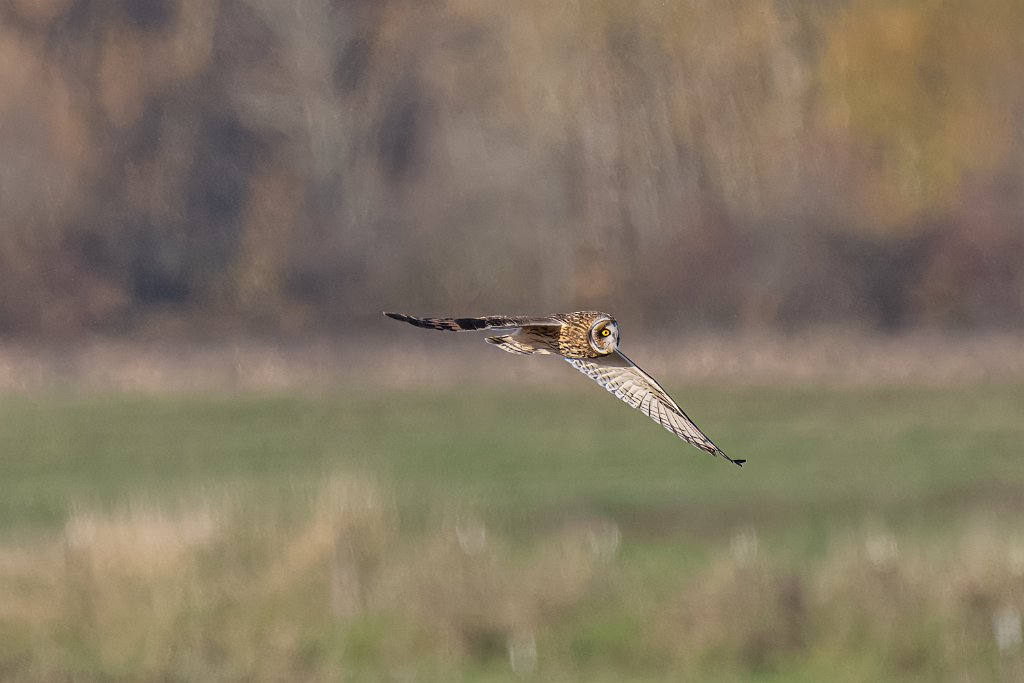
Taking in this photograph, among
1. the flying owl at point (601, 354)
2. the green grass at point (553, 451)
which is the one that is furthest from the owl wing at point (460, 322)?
the green grass at point (553, 451)

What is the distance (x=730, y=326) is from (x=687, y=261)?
4.37 feet

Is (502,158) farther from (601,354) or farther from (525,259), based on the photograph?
(601,354)

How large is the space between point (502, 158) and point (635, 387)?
35.2 metres

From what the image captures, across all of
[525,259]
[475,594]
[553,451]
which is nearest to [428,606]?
[475,594]

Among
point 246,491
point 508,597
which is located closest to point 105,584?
point 508,597

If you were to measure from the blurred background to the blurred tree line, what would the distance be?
0.08 metres

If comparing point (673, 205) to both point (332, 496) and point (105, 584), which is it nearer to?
point (332, 496)

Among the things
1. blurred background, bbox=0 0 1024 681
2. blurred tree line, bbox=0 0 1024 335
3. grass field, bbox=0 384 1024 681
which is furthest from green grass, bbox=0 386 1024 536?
grass field, bbox=0 384 1024 681

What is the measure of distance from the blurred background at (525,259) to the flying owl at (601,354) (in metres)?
20.7

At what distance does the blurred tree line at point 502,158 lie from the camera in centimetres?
3506

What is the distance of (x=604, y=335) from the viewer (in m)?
4.43

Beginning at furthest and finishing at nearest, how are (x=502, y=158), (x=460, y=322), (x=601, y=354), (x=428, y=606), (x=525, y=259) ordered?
(x=502, y=158) < (x=525, y=259) < (x=428, y=606) < (x=601, y=354) < (x=460, y=322)

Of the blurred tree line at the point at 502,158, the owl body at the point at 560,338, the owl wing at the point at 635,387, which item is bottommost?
the owl wing at the point at 635,387

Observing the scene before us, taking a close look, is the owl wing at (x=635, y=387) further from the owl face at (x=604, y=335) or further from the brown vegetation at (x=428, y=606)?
the brown vegetation at (x=428, y=606)
